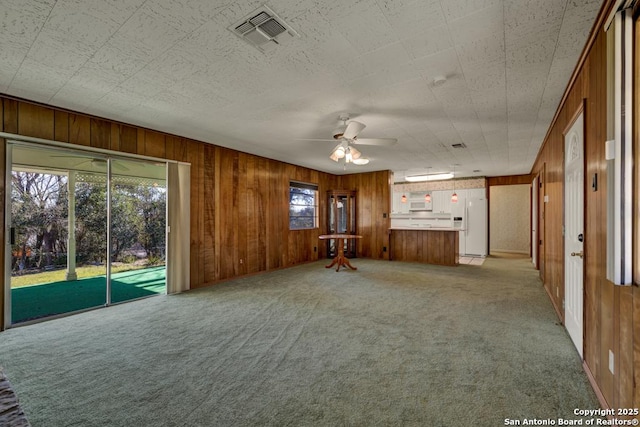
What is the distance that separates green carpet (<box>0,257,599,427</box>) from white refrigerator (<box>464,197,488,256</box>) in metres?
4.86

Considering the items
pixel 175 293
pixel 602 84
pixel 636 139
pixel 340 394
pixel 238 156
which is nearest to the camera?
pixel 636 139

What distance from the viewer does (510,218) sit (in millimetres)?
9797

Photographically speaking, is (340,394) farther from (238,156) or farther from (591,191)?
(238,156)

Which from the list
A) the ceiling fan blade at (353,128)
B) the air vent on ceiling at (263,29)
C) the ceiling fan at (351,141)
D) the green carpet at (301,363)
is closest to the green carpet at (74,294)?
the green carpet at (301,363)

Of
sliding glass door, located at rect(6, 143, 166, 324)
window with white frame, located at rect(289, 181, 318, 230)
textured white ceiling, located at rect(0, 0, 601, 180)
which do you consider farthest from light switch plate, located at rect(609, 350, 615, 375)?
window with white frame, located at rect(289, 181, 318, 230)

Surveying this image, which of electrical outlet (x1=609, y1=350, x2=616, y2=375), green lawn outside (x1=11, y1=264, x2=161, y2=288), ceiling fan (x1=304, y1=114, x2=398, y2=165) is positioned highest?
ceiling fan (x1=304, y1=114, x2=398, y2=165)

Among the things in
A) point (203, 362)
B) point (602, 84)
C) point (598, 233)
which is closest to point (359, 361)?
point (203, 362)

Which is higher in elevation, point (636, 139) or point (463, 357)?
point (636, 139)

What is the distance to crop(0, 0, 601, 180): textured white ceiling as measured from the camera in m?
1.84

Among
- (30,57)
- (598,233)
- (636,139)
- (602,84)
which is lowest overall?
(598,233)

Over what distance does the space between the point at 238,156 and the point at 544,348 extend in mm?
5411

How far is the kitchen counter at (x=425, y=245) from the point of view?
22.9 feet

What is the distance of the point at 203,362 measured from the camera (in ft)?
7.88

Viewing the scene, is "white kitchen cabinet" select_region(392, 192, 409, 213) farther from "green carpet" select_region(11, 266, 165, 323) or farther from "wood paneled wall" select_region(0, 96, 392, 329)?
"green carpet" select_region(11, 266, 165, 323)
